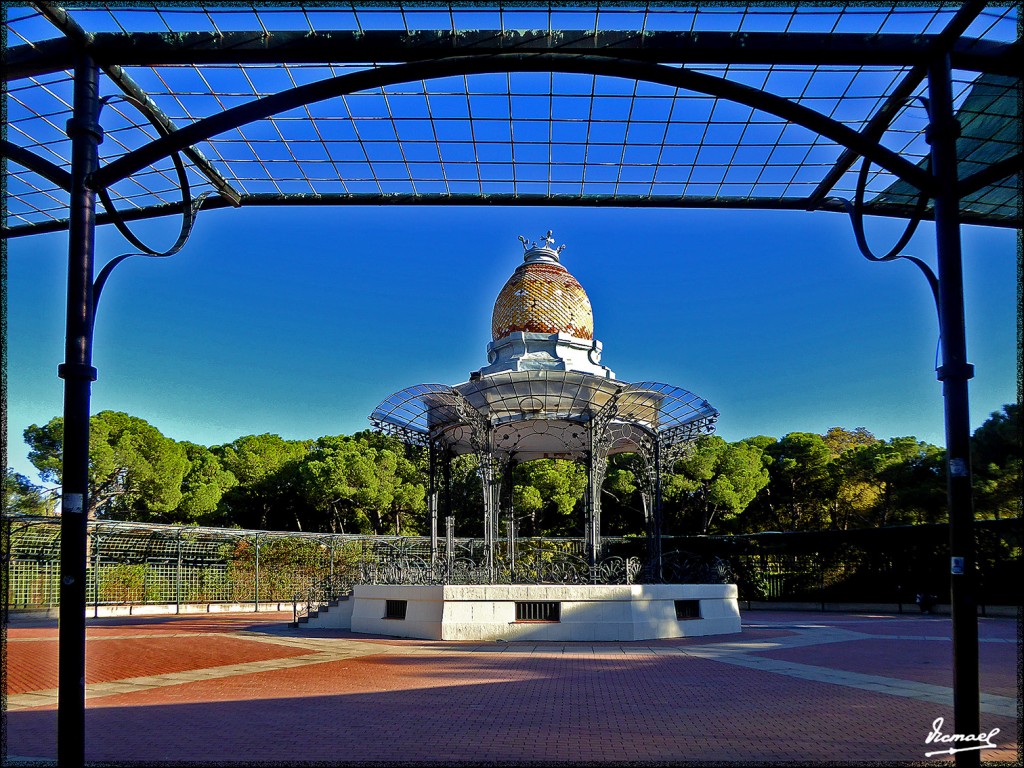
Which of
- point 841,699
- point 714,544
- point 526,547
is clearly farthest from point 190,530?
point 841,699

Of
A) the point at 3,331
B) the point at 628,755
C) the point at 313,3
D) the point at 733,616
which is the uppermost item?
the point at 313,3

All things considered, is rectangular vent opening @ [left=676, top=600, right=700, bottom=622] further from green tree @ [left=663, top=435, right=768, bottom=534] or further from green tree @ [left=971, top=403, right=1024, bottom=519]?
green tree @ [left=663, top=435, right=768, bottom=534]

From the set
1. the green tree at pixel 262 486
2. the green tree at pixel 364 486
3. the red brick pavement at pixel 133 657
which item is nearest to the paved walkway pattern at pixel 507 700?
the red brick pavement at pixel 133 657

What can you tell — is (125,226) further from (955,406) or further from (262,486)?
(262,486)

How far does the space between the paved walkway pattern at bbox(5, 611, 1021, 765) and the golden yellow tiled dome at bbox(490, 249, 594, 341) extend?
1072 cm

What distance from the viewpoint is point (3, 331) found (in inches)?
273

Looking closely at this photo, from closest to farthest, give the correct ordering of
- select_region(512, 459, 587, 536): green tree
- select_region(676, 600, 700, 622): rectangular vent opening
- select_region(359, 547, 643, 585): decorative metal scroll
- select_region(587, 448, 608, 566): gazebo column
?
1. select_region(359, 547, 643, 585): decorative metal scroll
2. select_region(676, 600, 700, 622): rectangular vent opening
3. select_region(587, 448, 608, 566): gazebo column
4. select_region(512, 459, 587, 536): green tree

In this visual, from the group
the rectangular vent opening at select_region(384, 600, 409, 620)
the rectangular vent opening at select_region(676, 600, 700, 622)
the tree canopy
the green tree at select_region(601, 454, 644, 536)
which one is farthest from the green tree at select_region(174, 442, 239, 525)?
the rectangular vent opening at select_region(676, 600, 700, 622)

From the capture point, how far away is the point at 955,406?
6715 mm

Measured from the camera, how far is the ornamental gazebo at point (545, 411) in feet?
77.5

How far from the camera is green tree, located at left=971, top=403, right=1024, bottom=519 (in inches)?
1139

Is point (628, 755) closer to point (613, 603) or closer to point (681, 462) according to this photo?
point (613, 603)

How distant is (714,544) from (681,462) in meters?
7.58

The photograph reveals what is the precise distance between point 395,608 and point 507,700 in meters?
11.2
